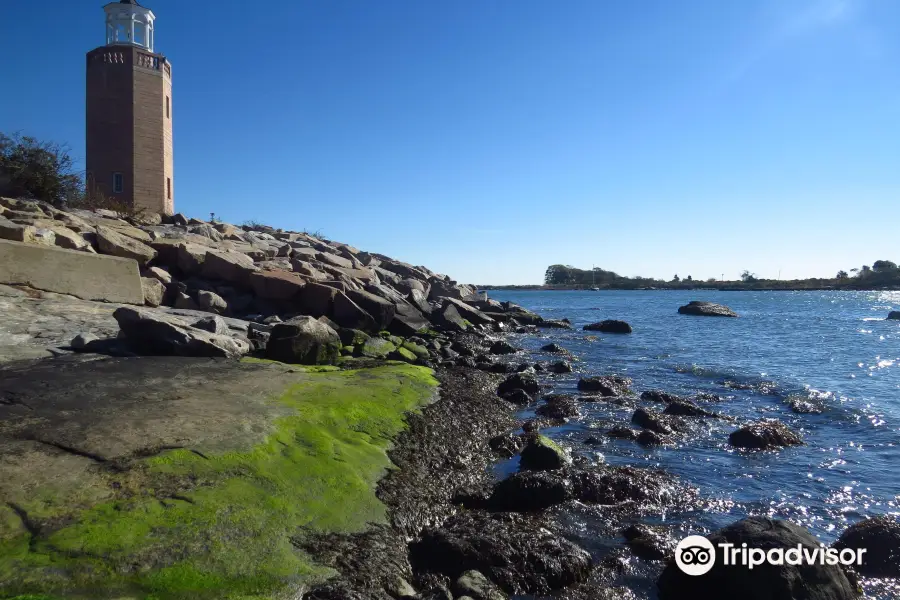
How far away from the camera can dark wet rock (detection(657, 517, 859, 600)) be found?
14.9ft

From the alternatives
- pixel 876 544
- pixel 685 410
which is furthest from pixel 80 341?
pixel 685 410

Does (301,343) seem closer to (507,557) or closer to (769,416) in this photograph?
(507,557)

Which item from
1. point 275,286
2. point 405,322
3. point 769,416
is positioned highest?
point 275,286

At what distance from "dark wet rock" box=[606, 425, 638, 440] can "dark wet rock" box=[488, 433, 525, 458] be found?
2.02 metres

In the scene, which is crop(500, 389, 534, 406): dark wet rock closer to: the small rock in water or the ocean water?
the ocean water

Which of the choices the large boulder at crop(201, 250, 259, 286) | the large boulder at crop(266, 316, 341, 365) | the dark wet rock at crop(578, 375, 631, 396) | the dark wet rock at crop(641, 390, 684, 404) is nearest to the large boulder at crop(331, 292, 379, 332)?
the large boulder at crop(201, 250, 259, 286)

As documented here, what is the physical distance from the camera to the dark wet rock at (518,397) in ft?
41.4

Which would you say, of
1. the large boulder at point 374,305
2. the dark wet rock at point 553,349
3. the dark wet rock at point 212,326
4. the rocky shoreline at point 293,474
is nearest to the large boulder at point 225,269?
the large boulder at point 374,305

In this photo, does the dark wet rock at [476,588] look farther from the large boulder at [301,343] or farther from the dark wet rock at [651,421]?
the large boulder at [301,343]

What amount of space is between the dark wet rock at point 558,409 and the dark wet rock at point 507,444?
2328mm

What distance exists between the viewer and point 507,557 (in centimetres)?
525

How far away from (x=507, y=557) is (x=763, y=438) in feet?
22.0

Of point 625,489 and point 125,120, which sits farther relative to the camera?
point 125,120

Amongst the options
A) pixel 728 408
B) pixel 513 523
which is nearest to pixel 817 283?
pixel 728 408
